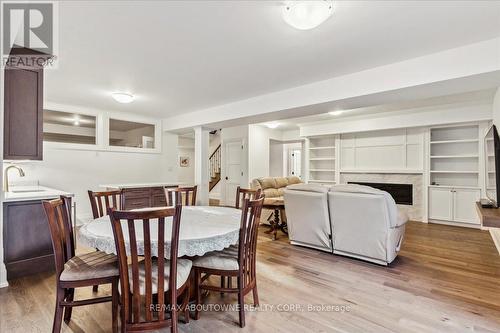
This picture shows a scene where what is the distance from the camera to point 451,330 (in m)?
A: 1.85

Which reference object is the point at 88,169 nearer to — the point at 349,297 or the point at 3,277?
the point at 3,277

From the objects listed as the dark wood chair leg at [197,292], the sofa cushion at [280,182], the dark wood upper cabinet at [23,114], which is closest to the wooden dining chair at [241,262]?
the dark wood chair leg at [197,292]

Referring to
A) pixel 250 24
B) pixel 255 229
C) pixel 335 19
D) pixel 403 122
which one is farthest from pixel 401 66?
pixel 403 122

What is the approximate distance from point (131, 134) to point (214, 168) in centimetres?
359

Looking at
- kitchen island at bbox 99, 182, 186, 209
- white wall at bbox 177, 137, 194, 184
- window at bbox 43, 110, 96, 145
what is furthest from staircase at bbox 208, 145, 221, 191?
window at bbox 43, 110, 96, 145

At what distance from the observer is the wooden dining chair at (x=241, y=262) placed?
1.90 metres

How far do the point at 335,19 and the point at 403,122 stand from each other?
175 inches

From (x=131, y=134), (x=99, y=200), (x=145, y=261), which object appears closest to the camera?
(x=145, y=261)

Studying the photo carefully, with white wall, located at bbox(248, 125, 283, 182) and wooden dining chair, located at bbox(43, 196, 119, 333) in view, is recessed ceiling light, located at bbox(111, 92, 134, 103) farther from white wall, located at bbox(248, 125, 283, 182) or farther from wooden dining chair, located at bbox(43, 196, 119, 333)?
white wall, located at bbox(248, 125, 283, 182)

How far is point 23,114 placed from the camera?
2758 mm

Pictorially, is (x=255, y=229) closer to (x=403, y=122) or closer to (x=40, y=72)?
(x=40, y=72)

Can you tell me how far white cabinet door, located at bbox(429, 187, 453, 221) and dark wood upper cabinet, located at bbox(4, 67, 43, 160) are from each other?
23.0 feet

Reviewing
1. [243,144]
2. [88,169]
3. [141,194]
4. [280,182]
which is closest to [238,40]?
[141,194]

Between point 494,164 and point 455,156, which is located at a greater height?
point 455,156
